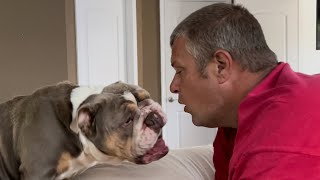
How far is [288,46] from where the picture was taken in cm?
414

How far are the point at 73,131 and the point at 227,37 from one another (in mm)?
460

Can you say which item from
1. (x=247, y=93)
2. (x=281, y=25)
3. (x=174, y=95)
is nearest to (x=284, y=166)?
(x=247, y=93)

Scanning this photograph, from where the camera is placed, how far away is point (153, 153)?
127cm

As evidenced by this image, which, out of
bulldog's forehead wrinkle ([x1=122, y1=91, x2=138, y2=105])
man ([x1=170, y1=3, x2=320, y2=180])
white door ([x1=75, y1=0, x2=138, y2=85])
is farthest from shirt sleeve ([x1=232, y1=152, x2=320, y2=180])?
white door ([x1=75, y1=0, x2=138, y2=85])

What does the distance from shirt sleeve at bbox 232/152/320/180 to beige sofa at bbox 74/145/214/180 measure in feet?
1.72

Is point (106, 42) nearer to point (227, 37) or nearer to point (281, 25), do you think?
point (281, 25)

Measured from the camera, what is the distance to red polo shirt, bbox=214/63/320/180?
0.93 m

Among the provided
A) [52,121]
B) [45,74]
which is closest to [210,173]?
[52,121]

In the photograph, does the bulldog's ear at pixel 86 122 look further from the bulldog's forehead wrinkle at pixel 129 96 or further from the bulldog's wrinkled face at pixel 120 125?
the bulldog's forehead wrinkle at pixel 129 96

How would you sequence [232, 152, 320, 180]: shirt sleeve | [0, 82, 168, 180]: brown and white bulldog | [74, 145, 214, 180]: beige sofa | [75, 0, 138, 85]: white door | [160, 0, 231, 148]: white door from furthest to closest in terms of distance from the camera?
[160, 0, 231, 148]: white door → [75, 0, 138, 85]: white door → [74, 145, 214, 180]: beige sofa → [0, 82, 168, 180]: brown and white bulldog → [232, 152, 320, 180]: shirt sleeve

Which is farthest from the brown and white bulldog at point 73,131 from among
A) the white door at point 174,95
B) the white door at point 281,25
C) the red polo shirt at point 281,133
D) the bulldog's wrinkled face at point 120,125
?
the white door at point 281,25

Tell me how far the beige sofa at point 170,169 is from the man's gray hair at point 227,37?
39 cm

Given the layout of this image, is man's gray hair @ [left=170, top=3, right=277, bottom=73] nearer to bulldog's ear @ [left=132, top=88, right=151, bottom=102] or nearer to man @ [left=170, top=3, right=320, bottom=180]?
man @ [left=170, top=3, right=320, bottom=180]

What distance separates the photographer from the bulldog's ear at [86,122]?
3.92ft
